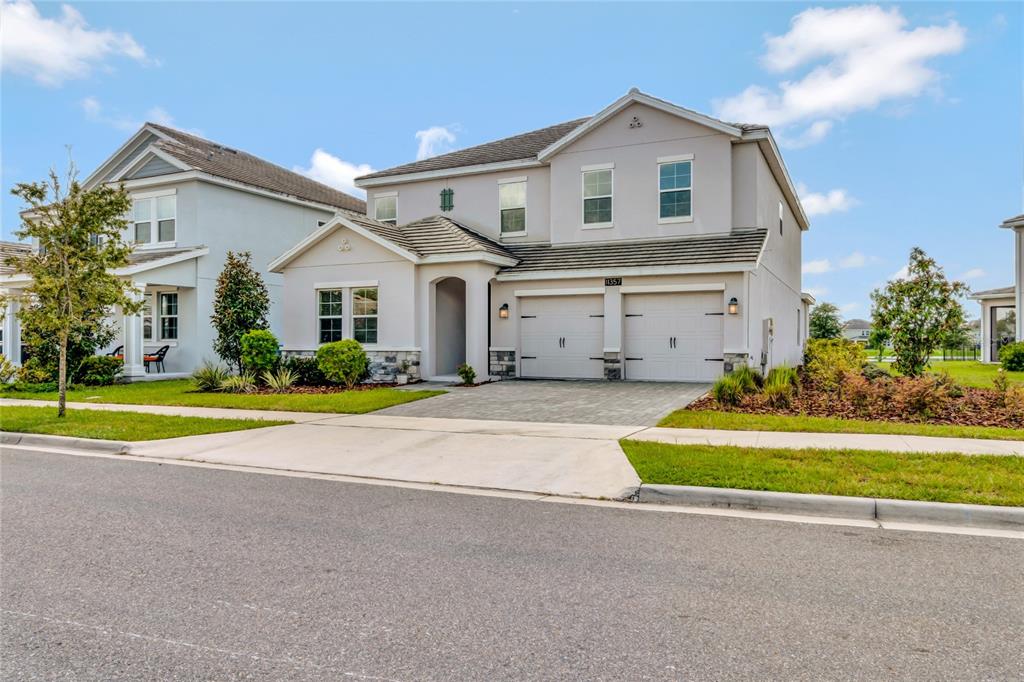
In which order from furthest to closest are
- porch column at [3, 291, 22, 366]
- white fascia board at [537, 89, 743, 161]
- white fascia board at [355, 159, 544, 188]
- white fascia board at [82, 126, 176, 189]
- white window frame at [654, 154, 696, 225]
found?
white fascia board at [82, 126, 176, 189], porch column at [3, 291, 22, 366], white fascia board at [355, 159, 544, 188], white window frame at [654, 154, 696, 225], white fascia board at [537, 89, 743, 161]

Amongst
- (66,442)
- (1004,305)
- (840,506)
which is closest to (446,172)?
(66,442)

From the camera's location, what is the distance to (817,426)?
10164 millimetres

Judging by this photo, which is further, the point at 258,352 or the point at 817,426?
the point at 258,352

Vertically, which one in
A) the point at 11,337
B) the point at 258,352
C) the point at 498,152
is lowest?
the point at 258,352

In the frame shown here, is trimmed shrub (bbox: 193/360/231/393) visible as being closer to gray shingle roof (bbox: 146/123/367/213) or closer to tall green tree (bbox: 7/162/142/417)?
tall green tree (bbox: 7/162/142/417)

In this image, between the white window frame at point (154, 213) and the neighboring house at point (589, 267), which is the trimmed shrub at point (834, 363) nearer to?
the neighboring house at point (589, 267)

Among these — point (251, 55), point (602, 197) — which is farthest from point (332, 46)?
point (602, 197)

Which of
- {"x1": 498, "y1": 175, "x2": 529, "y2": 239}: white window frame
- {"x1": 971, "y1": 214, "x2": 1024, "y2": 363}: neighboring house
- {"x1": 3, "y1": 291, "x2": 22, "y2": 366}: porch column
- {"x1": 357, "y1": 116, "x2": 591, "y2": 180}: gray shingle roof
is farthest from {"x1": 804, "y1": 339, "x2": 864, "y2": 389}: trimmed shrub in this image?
{"x1": 3, "y1": 291, "x2": 22, "y2": 366}: porch column

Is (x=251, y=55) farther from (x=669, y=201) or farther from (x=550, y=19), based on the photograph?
(x=669, y=201)

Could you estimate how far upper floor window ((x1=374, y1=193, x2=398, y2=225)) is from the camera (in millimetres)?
22562

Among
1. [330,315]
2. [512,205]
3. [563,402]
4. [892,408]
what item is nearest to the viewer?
[892,408]

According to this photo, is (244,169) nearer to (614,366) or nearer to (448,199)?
(448,199)

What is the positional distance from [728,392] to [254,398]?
10.4m

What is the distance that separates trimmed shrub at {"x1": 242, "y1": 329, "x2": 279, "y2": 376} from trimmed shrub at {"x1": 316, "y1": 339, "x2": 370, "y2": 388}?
1378 millimetres
